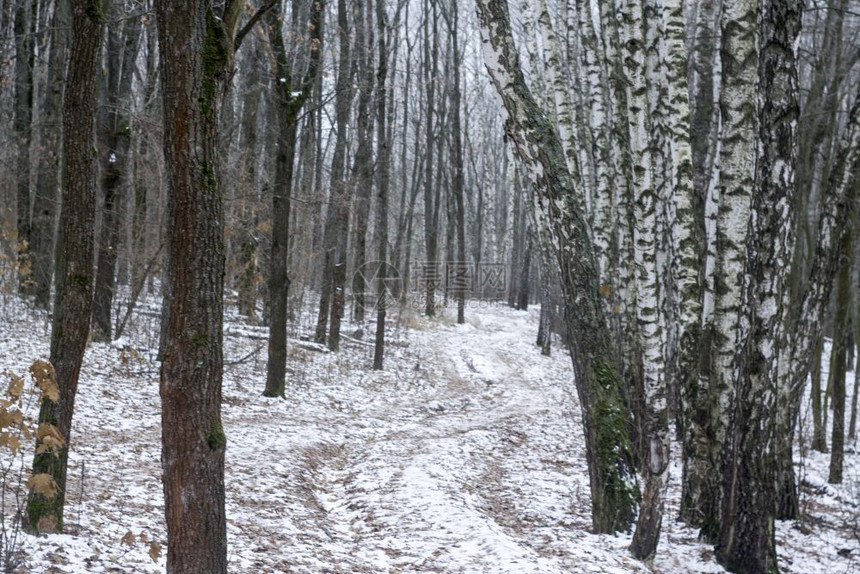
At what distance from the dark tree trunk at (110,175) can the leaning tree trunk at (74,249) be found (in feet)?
27.2

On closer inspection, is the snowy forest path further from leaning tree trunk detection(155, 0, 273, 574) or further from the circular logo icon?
the circular logo icon

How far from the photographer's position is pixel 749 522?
5.40 meters

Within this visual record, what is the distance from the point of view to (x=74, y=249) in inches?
172

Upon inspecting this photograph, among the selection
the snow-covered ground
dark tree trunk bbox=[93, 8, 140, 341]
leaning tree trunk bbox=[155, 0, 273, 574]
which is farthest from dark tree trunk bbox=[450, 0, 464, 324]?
leaning tree trunk bbox=[155, 0, 273, 574]

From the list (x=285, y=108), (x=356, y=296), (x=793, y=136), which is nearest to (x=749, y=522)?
(x=793, y=136)

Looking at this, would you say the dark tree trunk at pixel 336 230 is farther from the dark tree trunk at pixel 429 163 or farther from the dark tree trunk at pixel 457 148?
the dark tree trunk at pixel 457 148

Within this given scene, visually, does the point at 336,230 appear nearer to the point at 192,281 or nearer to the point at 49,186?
the point at 49,186

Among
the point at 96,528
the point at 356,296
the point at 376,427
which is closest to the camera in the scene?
the point at 96,528

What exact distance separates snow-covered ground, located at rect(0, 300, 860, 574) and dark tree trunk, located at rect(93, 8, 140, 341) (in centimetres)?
76

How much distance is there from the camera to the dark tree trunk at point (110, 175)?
12445 mm

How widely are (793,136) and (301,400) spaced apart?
8884 mm

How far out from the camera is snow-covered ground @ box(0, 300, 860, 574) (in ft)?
17.0

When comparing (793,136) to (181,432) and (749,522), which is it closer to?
(749,522)

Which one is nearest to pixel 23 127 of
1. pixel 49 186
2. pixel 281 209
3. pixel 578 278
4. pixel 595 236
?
pixel 49 186
